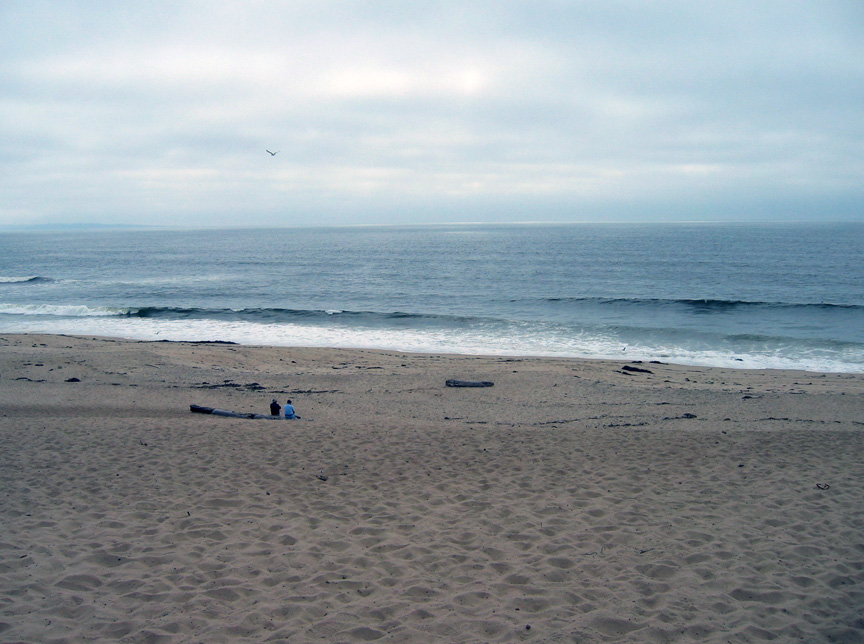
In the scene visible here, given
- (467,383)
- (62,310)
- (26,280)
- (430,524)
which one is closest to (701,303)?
(467,383)

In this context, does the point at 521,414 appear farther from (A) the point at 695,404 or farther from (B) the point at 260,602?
(B) the point at 260,602

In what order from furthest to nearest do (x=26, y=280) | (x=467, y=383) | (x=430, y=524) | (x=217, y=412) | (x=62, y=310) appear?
(x=26, y=280), (x=62, y=310), (x=467, y=383), (x=217, y=412), (x=430, y=524)

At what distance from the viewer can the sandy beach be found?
4.77m

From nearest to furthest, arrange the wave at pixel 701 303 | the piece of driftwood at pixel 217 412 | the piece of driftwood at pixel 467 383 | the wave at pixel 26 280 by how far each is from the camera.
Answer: the piece of driftwood at pixel 217 412 < the piece of driftwood at pixel 467 383 < the wave at pixel 701 303 < the wave at pixel 26 280

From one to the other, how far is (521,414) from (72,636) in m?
9.46

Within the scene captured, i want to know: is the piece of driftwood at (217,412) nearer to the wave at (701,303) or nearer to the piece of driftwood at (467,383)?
the piece of driftwood at (467,383)

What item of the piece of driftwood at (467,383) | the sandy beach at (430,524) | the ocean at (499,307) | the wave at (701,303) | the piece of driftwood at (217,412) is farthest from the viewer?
the wave at (701,303)

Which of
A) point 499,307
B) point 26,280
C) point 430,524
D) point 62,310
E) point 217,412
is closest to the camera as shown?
point 430,524

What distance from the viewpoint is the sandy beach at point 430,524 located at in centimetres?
477

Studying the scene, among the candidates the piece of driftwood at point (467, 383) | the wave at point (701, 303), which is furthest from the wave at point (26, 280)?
the piece of driftwood at point (467, 383)

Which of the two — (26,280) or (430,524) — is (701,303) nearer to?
(430,524)

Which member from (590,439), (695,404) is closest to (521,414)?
(590,439)

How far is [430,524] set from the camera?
651cm

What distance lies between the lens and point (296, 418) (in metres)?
11.4
